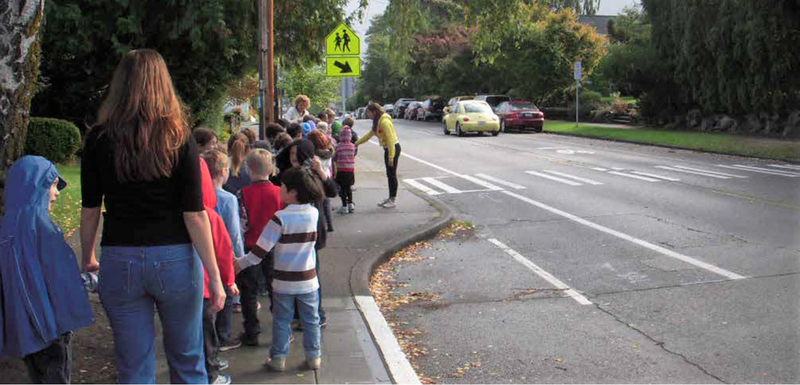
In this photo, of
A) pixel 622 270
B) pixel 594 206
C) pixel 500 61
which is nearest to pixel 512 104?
pixel 500 61

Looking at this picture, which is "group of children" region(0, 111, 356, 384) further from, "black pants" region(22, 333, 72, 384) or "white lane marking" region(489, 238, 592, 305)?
"white lane marking" region(489, 238, 592, 305)

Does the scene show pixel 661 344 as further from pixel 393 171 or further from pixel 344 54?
pixel 344 54

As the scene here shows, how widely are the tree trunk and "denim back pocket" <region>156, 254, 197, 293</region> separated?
6.26 ft

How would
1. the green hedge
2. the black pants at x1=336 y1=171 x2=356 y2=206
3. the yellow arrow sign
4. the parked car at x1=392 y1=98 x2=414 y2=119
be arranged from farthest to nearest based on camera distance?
1. the parked car at x1=392 y1=98 x2=414 y2=119
2. the green hedge
3. the yellow arrow sign
4. the black pants at x1=336 y1=171 x2=356 y2=206

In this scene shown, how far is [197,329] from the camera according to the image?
337 cm

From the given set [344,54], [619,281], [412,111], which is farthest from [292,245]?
[412,111]

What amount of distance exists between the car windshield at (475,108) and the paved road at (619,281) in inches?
640

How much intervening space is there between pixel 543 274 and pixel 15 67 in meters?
5.39

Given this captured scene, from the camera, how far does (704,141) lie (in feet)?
78.4

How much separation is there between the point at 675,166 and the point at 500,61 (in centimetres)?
2678

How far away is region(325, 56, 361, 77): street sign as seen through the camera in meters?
14.2

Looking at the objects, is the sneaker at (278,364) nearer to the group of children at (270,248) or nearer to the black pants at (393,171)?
the group of children at (270,248)

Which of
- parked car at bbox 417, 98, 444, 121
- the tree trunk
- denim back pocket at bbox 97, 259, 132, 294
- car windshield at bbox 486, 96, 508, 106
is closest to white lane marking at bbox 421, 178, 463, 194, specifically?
the tree trunk

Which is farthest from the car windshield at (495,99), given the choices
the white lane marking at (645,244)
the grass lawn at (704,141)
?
the white lane marking at (645,244)
